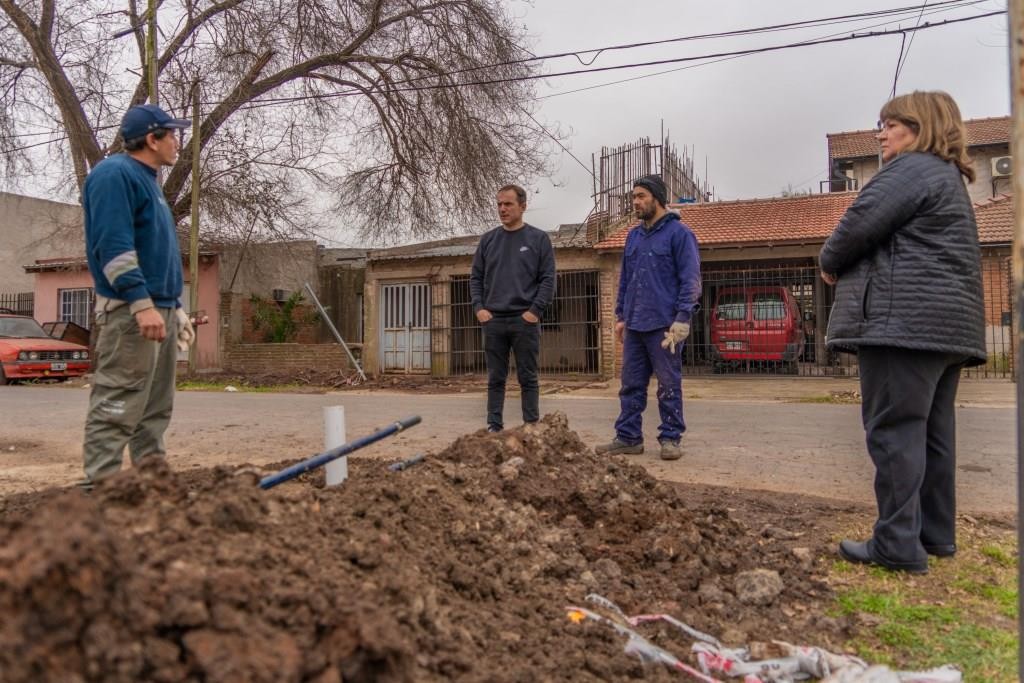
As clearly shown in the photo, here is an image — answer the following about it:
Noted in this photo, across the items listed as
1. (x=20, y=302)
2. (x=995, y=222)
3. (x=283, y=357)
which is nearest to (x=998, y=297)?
(x=995, y=222)

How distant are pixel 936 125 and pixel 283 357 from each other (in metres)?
→ 18.6

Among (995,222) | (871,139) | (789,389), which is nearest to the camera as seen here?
(789,389)

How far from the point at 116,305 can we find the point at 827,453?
4.97 metres

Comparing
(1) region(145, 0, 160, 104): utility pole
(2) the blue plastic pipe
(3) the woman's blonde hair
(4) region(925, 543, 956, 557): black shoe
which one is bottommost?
(4) region(925, 543, 956, 557): black shoe

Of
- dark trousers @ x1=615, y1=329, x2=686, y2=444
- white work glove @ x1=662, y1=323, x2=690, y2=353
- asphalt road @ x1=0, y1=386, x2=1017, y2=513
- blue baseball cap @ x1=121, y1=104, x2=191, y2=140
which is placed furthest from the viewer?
dark trousers @ x1=615, y1=329, x2=686, y2=444

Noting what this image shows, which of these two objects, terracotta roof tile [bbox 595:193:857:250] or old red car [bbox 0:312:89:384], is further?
terracotta roof tile [bbox 595:193:857:250]

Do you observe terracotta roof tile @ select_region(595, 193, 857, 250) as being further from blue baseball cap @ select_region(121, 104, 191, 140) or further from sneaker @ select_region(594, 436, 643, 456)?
blue baseball cap @ select_region(121, 104, 191, 140)

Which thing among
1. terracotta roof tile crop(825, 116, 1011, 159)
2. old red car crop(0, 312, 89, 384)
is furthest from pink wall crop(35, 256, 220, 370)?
terracotta roof tile crop(825, 116, 1011, 159)

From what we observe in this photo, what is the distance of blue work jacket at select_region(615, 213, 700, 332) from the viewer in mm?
5488

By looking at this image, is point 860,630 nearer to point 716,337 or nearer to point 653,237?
point 653,237

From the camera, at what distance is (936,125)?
9.95 feet

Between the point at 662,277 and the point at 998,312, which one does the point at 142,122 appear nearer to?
the point at 662,277

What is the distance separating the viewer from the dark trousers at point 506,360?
5.64 meters

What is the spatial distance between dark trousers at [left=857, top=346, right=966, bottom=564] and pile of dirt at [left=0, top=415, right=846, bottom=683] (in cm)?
36
